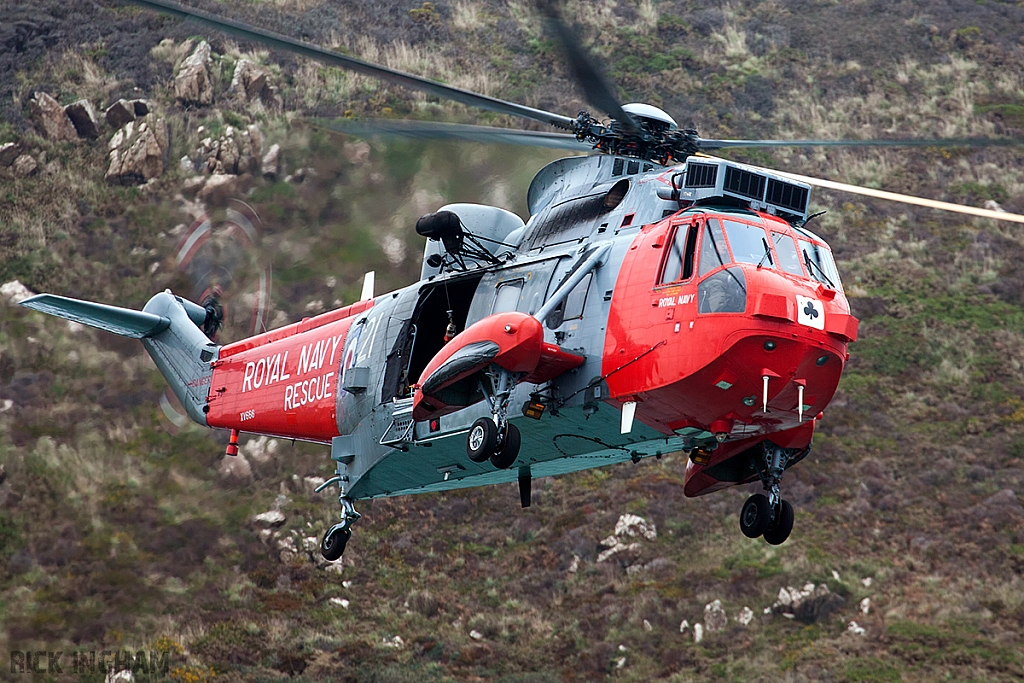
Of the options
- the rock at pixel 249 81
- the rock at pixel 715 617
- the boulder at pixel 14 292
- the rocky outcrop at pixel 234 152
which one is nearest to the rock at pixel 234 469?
the boulder at pixel 14 292

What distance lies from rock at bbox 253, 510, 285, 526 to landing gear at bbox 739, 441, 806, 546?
1400 cm

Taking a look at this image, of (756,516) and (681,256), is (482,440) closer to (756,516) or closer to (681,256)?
(681,256)

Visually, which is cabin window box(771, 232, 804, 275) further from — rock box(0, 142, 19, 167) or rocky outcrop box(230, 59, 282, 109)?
rock box(0, 142, 19, 167)

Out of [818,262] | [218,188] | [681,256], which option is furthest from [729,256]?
[218,188]

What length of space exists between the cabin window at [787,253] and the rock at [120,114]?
92.3 ft

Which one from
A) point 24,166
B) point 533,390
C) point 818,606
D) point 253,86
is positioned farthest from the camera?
point 253,86

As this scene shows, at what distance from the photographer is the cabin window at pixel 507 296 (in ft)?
46.0

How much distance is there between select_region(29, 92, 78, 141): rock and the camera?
3547 cm

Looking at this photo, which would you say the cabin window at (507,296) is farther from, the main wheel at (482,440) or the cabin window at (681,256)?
the cabin window at (681,256)

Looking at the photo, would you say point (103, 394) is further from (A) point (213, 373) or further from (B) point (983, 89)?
(B) point (983, 89)

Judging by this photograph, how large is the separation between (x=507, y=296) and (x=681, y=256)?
268 centimetres

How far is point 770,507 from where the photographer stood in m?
13.3

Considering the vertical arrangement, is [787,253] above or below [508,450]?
above

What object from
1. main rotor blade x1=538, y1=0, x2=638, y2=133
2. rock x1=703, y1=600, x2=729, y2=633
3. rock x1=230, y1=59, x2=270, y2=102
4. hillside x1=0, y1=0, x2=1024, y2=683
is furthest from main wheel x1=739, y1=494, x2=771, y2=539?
rock x1=230, y1=59, x2=270, y2=102
